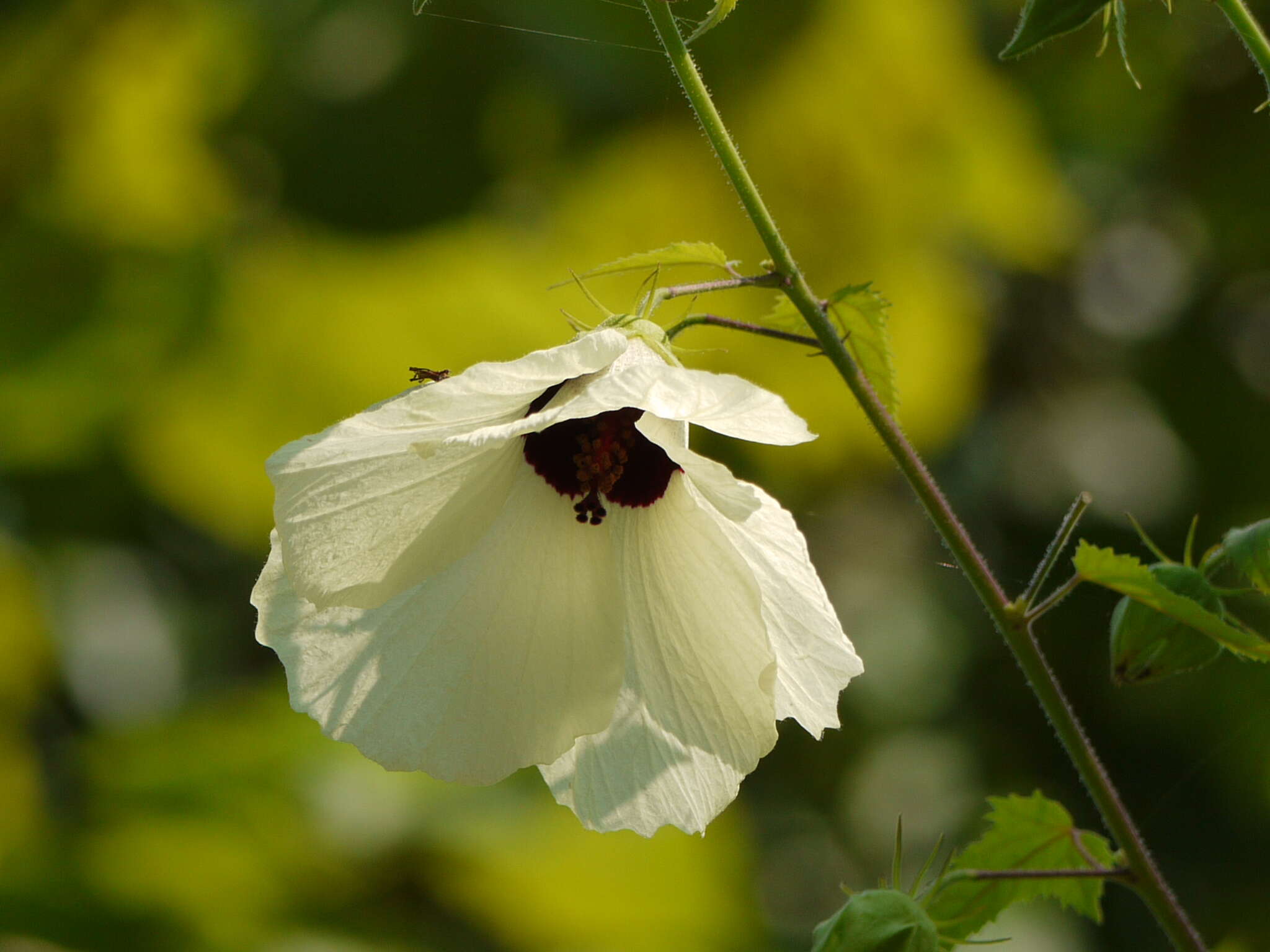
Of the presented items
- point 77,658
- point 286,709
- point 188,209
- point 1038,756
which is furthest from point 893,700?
point 188,209

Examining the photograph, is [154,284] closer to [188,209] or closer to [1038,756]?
[188,209]

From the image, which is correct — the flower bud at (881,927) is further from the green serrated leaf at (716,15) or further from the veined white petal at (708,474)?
the green serrated leaf at (716,15)

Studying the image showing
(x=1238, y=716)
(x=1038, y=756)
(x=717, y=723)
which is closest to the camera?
(x=717, y=723)

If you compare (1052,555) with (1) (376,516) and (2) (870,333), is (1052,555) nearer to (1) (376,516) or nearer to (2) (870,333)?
(2) (870,333)

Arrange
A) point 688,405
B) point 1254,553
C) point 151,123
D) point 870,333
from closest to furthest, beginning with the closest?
point 688,405
point 1254,553
point 870,333
point 151,123

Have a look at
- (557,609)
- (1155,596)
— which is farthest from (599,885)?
(1155,596)

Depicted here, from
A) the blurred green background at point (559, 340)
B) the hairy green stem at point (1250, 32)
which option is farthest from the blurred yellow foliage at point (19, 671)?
the hairy green stem at point (1250, 32)
